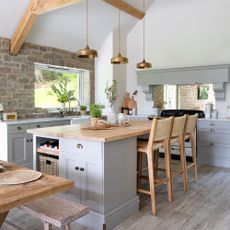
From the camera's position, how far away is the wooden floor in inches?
108

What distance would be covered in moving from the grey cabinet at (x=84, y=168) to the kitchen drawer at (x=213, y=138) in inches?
126

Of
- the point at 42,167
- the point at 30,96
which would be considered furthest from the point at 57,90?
the point at 42,167

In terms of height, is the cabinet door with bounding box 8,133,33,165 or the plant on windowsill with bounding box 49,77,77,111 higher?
the plant on windowsill with bounding box 49,77,77,111

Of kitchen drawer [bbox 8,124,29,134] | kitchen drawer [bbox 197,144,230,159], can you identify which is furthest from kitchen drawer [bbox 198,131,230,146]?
kitchen drawer [bbox 8,124,29,134]

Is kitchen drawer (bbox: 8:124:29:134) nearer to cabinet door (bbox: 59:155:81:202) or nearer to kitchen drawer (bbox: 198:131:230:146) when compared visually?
cabinet door (bbox: 59:155:81:202)

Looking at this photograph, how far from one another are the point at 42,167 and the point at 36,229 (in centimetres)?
73

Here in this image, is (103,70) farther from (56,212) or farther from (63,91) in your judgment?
(56,212)

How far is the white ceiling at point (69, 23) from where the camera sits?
14.9 feet

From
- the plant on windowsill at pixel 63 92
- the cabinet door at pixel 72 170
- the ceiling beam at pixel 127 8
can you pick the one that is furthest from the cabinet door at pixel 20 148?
the ceiling beam at pixel 127 8

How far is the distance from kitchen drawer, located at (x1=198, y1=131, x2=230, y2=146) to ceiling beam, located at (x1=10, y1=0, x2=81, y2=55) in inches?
133

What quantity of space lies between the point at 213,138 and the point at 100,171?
10.6ft

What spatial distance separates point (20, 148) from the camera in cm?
457

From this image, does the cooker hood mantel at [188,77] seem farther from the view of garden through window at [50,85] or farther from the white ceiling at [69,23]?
the view of garden through window at [50,85]

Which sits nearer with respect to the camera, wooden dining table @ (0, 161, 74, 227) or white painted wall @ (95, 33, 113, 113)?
wooden dining table @ (0, 161, 74, 227)
